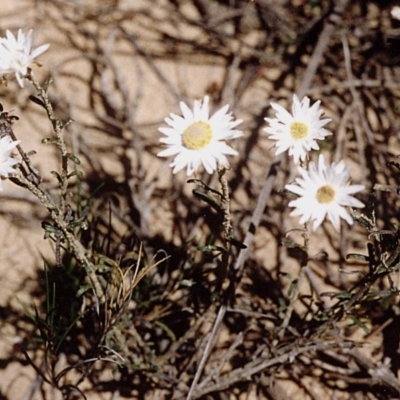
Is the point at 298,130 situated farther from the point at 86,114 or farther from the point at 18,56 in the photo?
the point at 86,114

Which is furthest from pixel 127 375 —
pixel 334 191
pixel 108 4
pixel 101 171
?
pixel 108 4

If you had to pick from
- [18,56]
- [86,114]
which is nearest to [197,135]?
[18,56]

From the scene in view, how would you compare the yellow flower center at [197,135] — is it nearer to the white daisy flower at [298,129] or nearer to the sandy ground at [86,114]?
the white daisy flower at [298,129]

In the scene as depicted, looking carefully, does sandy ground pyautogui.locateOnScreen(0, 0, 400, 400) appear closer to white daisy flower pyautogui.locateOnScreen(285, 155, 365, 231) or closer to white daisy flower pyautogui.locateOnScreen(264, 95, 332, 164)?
white daisy flower pyautogui.locateOnScreen(264, 95, 332, 164)

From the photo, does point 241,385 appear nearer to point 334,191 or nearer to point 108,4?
point 334,191

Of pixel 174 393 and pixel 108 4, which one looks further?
pixel 108 4

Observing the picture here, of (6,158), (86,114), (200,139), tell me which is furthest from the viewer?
(86,114)

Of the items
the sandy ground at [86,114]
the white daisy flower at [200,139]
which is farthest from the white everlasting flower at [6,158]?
the sandy ground at [86,114]
